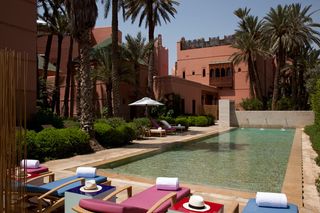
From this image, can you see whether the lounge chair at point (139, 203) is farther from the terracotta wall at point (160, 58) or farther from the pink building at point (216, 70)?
the terracotta wall at point (160, 58)

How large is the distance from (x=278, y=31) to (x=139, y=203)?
3155 cm

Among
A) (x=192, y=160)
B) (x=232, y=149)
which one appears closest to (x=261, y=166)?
(x=192, y=160)

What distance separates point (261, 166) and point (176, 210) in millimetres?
7185

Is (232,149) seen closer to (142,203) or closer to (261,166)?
(261,166)

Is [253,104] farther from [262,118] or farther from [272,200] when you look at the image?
[272,200]

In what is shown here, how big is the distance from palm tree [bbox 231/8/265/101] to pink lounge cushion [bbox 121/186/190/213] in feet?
107

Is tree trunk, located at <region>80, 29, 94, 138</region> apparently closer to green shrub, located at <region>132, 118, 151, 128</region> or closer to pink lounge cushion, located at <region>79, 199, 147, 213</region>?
green shrub, located at <region>132, 118, 151, 128</region>

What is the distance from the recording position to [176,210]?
159 inches

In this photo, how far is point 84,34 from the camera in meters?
A: 13.3

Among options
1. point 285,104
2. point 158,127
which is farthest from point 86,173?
point 285,104

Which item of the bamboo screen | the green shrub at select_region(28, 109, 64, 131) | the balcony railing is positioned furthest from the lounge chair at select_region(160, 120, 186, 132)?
the balcony railing

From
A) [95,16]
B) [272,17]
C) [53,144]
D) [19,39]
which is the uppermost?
A: [272,17]

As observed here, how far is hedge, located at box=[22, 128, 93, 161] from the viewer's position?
1041 centimetres

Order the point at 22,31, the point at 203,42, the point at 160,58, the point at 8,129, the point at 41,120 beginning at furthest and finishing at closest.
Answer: the point at 160,58 < the point at 203,42 < the point at 41,120 < the point at 22,31 < the point at 8,129
